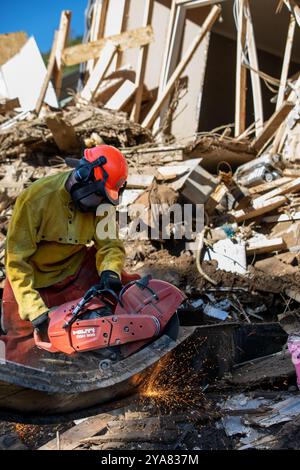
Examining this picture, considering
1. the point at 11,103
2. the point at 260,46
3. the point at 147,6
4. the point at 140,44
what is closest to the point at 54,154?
the point at 11,103

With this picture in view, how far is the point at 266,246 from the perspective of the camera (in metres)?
6.05

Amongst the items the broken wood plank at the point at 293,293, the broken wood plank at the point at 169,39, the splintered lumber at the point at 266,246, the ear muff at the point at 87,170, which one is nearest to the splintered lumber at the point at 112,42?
the broken wood plank at the point at 169,39

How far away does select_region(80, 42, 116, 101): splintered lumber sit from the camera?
873 cm

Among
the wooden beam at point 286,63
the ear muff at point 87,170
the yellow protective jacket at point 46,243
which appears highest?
the wooden beam at point 286,63

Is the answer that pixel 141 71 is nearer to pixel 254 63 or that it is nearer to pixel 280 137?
pixel 254 63

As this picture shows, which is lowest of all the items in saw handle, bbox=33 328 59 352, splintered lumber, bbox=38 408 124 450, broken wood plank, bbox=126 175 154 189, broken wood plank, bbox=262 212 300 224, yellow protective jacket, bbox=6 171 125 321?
splintered lumber, bbox=38 408 124 450

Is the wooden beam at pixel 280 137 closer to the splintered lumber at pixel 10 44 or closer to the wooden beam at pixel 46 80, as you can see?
Result: the wooden beam at pixel 46 80

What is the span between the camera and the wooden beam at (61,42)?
9.04 meters

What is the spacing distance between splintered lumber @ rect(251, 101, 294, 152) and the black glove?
4.27 m

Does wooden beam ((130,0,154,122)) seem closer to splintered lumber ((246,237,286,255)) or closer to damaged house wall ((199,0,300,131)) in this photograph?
damaged house wall ((199,0,300,131))

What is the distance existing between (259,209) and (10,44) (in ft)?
17.9

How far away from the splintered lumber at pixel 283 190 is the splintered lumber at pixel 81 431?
345 centimetres

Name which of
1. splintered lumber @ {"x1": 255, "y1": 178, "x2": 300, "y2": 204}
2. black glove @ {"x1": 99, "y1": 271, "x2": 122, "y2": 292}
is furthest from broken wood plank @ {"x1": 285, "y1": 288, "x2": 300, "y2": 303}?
black glove @ {"x1": 99, "y1": 271, "x2": 122, "y2": 292}
